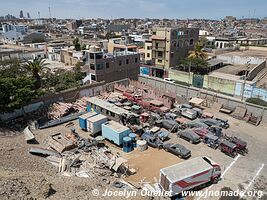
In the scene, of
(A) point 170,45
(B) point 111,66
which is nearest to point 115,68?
(B) point 111,66

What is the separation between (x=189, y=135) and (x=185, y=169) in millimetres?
7701

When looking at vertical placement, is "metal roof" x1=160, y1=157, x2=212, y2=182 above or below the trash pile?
above

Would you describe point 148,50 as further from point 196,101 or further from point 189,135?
point 189,135

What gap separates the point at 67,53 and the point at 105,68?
84.1 feet

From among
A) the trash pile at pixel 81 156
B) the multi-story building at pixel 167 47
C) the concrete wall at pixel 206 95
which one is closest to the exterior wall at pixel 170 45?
the multi-story building at pixel 167 47

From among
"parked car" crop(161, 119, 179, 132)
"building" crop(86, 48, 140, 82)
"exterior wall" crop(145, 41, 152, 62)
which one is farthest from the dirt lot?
"exterior wall" crop(145, 41, 152, 62)

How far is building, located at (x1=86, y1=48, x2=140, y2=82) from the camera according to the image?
34.9 m

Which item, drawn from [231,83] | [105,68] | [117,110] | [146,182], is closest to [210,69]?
[231,83]

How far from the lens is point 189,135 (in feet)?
74.6

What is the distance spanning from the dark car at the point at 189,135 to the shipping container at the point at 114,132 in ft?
19.4

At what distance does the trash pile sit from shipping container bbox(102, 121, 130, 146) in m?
0.93

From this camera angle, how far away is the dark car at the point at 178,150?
19672 mm

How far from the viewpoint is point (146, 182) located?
655 inches

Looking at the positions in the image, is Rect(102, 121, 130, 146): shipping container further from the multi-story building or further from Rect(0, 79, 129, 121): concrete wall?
the multi-story building
